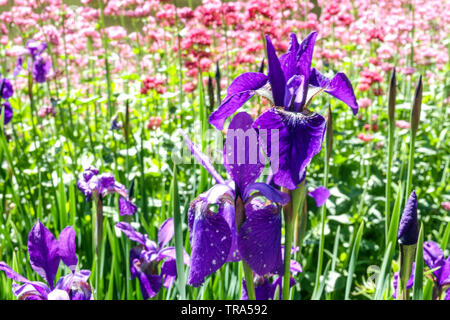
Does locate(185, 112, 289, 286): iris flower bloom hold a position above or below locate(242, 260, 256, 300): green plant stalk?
above

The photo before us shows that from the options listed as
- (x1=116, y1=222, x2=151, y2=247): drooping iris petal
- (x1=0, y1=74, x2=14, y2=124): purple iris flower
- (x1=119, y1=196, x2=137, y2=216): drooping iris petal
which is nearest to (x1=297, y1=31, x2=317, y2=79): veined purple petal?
(x1=116, y1=222, x2=151, y2=247): drooping iris petal

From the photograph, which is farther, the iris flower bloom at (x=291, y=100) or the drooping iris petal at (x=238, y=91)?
the drooping iris petal at (x=238, y=91)

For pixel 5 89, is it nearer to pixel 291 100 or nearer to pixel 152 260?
pixel 152 260

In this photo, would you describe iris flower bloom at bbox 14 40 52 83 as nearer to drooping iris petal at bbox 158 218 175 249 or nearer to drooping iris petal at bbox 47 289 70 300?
drooping iris petal at bbox 158 218 175 249

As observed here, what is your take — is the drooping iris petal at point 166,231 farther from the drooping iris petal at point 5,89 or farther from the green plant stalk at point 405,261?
the drooping iris petal at point 5,89

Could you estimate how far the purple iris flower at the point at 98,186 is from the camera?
52.8 inches

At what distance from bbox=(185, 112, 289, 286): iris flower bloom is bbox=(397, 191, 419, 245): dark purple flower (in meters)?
0.23

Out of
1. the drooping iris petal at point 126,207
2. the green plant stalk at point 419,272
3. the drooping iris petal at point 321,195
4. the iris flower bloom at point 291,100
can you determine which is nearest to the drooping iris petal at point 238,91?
the iris flower bloom at point 291,100

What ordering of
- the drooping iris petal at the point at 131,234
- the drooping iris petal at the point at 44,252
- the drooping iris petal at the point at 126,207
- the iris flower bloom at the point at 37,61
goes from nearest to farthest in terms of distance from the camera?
the drooping iris petal at the point at 44,252 → the drooping iris petal at the point at 131,234 → the drooping iris petal at the point at 126,207 → the iris flower bloom at the point at 37,61

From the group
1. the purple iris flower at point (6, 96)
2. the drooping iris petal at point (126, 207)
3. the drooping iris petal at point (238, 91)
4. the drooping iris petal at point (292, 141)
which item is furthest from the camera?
the purple iris flower at point (6, 96)

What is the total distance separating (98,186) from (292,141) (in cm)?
81

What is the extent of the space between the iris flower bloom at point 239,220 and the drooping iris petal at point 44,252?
41cm

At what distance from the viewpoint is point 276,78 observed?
2.43 feet

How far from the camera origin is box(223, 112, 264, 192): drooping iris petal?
2.48 ft
